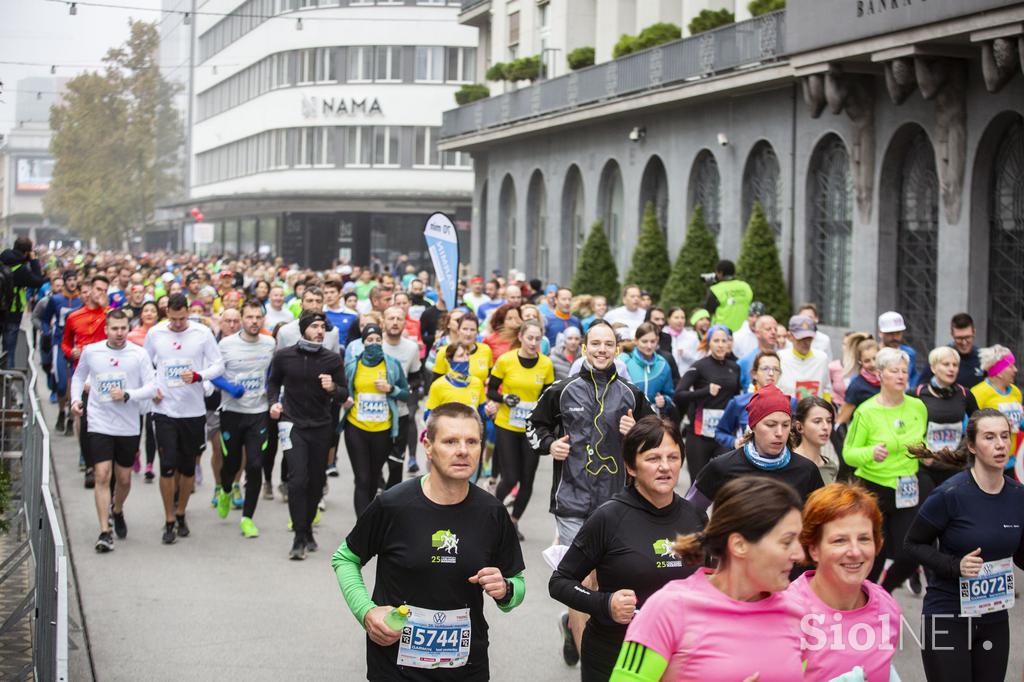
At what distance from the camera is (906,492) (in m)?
9.59

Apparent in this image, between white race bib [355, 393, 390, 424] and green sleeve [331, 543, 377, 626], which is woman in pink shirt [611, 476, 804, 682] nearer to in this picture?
green sleeve [331, 543, 377, 626]

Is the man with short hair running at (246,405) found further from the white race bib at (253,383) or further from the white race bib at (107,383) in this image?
the white race bib at (107,383)

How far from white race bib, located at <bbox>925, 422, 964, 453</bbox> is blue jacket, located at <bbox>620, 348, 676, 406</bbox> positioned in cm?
274

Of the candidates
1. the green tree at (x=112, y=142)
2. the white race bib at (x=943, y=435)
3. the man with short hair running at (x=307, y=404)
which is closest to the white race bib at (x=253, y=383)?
the man with short hair running at (x=307, y=404)

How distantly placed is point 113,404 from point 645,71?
63.4 ft

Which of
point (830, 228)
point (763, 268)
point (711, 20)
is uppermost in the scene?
point (711, 20)

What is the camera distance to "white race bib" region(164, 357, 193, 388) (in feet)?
41.5

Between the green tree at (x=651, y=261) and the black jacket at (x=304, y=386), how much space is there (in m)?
17.9

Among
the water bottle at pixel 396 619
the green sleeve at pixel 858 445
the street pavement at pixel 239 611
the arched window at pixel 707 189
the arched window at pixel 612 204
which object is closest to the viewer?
the water bottle at pixel 396 619

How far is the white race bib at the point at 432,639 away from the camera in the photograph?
5.69m

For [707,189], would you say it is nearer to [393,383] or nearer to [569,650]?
[393,383]

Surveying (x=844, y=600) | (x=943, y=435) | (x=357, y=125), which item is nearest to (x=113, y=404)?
(x=943, y=435)

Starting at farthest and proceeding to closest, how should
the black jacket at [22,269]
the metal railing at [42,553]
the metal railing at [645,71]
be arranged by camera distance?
the metal railing at [645,71] → the black jacket at [22,269] → the metal railing at [42,553]

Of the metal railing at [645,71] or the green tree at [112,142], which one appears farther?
the green tree at [112,142]
